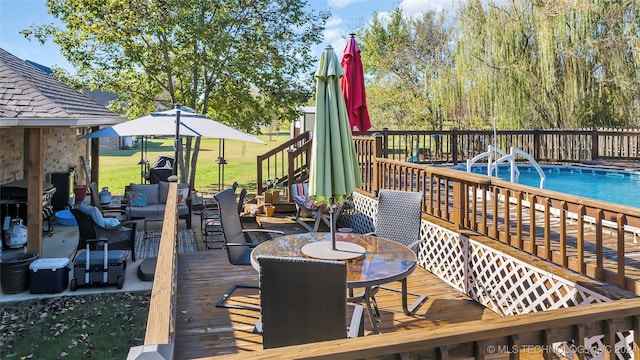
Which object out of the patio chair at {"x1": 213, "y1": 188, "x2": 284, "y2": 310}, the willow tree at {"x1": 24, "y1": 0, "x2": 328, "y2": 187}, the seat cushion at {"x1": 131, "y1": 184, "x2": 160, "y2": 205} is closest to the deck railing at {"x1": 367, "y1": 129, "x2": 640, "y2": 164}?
the willow tree at {"x1": 24, "y1": 0, "x2": 328, "y2": 187}

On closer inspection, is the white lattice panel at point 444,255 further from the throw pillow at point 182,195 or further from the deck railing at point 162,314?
the throw pillow at point 182,195

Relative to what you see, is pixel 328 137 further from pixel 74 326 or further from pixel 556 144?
pixel 556 144

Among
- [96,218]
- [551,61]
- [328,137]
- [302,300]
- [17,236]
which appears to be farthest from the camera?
[551,61]

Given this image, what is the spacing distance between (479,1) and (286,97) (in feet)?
25.4

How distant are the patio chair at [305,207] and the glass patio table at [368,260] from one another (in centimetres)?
295

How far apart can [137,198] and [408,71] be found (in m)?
17.3

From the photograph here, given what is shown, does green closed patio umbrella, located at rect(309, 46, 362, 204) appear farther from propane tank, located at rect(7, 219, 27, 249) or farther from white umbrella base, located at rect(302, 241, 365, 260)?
propane tank, located at rect(7, 219, 27, 249)

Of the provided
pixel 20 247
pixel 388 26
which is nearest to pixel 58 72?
pixel 20 247

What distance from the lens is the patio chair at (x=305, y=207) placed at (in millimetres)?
7508

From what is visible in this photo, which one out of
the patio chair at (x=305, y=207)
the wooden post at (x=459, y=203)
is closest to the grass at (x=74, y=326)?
the patio chair at (x=305, y=207)

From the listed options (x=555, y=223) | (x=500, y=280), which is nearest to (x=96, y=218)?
(x=500, y=280)

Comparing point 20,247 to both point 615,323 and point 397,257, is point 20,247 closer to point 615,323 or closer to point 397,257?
point 397,257

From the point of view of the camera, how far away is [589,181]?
1216 cm

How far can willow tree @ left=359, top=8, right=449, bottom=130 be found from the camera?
22.0m
